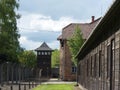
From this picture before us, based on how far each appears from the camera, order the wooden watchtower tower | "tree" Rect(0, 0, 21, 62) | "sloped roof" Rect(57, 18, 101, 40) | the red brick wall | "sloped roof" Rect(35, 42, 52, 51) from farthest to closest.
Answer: "sloped roof" Rect(35, 42, 52, 51), the wooden watchtower tower, "sloped roof" Rect(57, 18, 101, 40), the red brick wall, "tree" Rect(0, 0, 21, 62)

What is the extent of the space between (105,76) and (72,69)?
79.2 m

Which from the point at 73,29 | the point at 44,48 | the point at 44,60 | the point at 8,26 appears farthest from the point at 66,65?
the point at 44,48

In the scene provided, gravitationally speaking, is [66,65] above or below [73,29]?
below

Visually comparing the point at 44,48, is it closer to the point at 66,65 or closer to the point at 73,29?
the point at 73,29

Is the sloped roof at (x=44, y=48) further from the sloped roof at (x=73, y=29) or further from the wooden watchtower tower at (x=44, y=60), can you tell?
the sloped roof at (x=73, y=29)

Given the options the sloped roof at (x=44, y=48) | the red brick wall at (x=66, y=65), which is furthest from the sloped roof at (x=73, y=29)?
the sloped roof at (x=44, y=48)

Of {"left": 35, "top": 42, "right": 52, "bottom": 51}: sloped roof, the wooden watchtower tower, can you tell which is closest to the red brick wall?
the wooden watchtower tower

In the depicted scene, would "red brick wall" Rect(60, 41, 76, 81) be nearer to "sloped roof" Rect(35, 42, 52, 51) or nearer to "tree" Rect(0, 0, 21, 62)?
"tree" Rect(0, 0, 21, 62)

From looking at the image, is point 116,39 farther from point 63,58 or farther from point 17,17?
point 63,58

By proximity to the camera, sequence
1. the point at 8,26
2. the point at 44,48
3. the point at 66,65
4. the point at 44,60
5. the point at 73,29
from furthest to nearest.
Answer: the point at 44,48 < the point at 44,60 < the point at 73,29 < the point at 66,65 < the point at 8,26

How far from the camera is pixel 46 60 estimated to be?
14050 centimetres

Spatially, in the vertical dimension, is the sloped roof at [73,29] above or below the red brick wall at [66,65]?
above

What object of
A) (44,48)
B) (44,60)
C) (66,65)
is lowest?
(66,65)

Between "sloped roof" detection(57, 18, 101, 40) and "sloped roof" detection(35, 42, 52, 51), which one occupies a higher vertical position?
"sloped roof" detection(57, 18, 101, 40)
